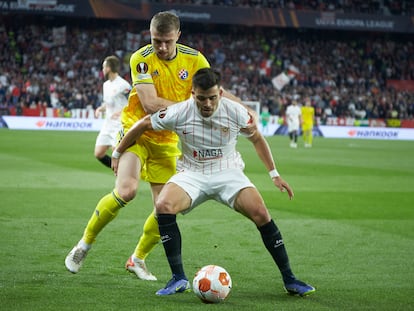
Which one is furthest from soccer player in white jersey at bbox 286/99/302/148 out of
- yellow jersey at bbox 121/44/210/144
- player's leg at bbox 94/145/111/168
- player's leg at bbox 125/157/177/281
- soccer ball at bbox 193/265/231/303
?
soccer ball at bbox 193/265/231/303

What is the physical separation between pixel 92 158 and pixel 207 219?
1162 centimetres

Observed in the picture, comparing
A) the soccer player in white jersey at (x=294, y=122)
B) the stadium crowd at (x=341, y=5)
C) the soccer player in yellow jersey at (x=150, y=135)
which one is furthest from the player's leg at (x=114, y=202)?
the stadium crowd at (x=341, y=5)

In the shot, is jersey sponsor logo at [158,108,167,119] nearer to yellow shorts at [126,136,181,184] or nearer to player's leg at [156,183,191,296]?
player's leg at [156,183,191,296]

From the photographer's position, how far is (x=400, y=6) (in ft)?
169

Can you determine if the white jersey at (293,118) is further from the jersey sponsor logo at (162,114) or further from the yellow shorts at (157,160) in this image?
the jersey sponsor logo at (162,114)

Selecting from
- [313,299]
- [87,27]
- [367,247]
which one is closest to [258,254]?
[367,247]

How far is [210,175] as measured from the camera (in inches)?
249

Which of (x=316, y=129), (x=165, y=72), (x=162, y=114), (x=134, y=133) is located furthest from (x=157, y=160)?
(x=316, y=129)

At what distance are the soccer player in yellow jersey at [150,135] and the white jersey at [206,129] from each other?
35 cm

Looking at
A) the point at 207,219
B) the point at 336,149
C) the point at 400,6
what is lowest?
the point at 336,149

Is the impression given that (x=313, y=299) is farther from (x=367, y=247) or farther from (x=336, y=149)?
(x=336, y=149)

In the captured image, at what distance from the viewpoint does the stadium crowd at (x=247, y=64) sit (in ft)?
140

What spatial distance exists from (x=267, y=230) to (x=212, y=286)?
70cm

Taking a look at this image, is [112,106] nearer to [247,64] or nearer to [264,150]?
[264,150]
